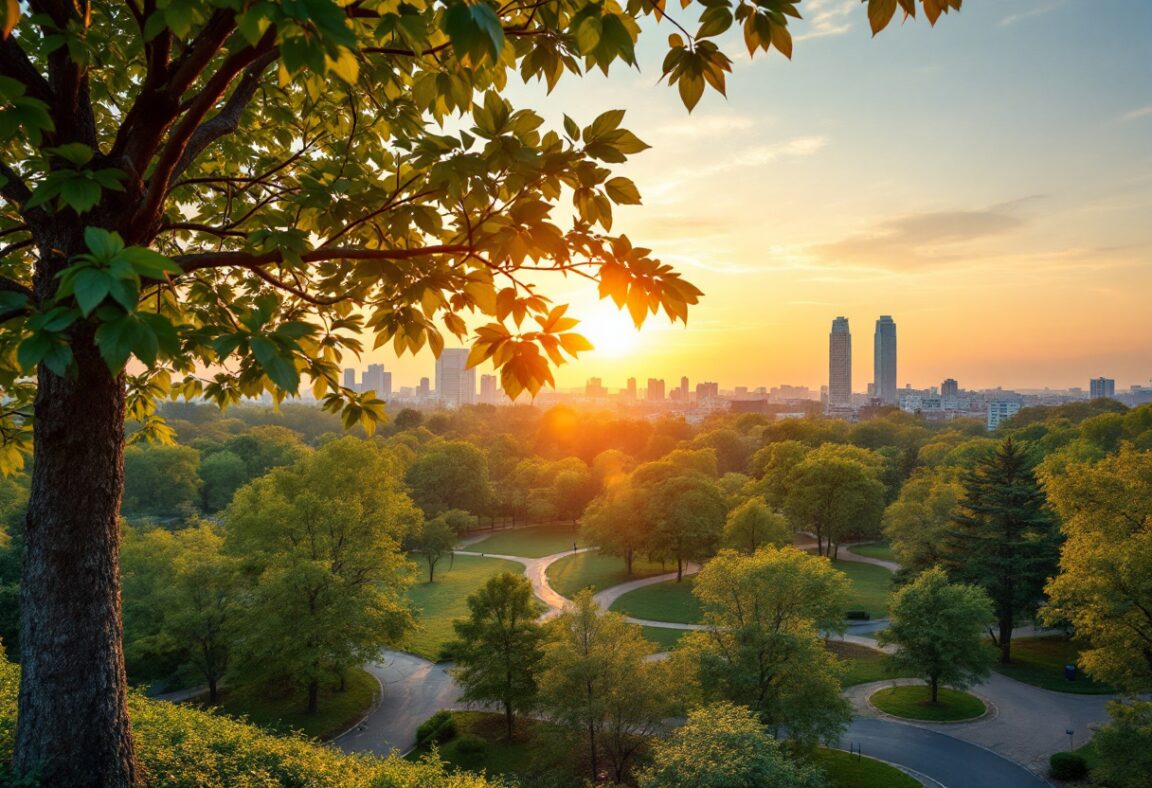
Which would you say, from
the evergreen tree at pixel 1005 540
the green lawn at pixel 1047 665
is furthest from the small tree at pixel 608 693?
the evergreen tree at pixel 1005 540

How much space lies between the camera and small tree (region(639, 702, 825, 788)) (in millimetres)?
10961

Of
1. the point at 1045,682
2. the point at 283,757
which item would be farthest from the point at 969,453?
the point at 283,757

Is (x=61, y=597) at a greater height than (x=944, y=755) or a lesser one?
greater

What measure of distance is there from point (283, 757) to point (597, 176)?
6.02 meters

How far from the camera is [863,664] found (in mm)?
24688

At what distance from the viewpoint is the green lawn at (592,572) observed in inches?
1432

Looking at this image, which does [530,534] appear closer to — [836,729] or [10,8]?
[836,729]

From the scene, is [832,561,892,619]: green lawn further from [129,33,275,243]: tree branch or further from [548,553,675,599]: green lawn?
[129,33,275,243]: tree branch

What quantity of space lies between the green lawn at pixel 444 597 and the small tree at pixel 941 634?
49.9 feet

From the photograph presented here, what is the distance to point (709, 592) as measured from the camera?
1931cm

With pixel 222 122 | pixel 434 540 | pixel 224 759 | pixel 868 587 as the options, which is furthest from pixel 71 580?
pixel 868 587

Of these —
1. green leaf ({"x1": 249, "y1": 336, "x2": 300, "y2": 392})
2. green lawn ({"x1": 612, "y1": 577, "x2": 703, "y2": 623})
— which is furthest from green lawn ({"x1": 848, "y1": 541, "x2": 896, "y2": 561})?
green leaf ({"x1": 249, "y1": 336, "x2": 300, "y2": 392})

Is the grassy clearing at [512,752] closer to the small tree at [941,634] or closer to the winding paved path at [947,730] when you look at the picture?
the winding paved path at [947,730]

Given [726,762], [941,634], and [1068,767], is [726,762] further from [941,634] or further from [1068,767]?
[941,634]
